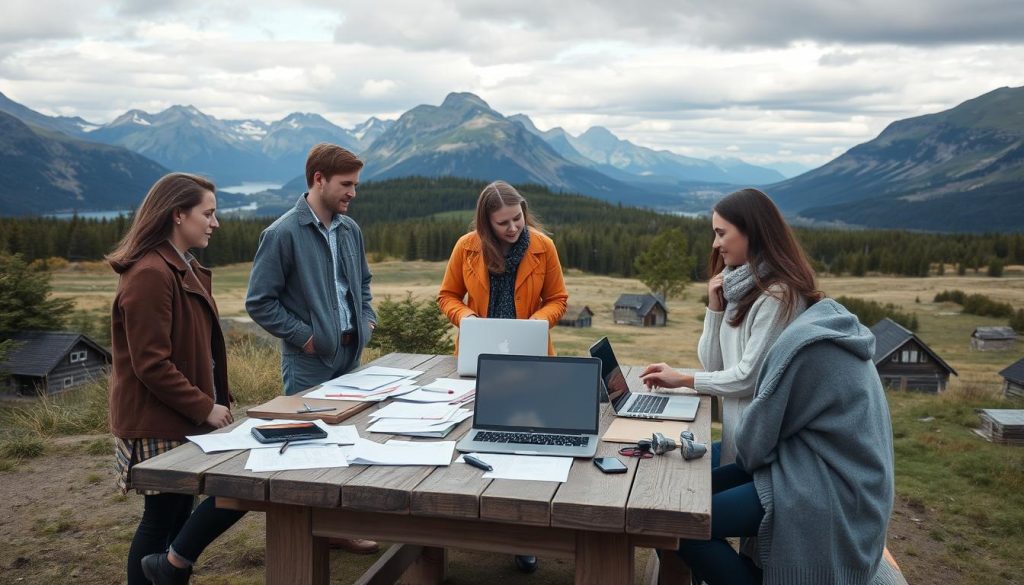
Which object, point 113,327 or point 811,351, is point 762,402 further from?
point 113,327

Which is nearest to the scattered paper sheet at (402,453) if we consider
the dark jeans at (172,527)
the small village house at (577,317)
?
the dark jeans at (172,527)

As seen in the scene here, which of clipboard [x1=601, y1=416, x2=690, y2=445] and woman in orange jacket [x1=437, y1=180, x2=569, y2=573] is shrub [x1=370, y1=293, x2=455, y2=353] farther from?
clipboard [x1=601, y1=416, x2=690, y2=445]

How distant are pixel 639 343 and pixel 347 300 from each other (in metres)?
41.4

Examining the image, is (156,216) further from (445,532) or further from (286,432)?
(445,532)

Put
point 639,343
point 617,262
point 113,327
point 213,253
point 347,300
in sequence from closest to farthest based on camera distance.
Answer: point 113,327 → point 347,300 → point 639,343 → point 213,253 → point 617,262

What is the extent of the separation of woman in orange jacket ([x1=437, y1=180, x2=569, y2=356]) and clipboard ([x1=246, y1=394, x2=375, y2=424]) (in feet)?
4.12

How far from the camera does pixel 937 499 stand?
645cm

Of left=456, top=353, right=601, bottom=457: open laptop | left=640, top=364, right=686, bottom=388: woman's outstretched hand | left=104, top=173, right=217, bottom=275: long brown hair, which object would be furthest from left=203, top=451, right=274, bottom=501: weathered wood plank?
left=640, top=364, right=686, bottom=388: woman's outstretched hand

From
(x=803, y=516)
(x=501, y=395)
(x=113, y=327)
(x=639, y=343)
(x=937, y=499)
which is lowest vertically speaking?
(x=639, y=343)

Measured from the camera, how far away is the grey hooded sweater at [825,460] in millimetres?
2861

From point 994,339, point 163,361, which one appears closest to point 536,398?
point 163,361

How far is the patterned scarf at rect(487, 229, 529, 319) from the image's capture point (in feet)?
17.1

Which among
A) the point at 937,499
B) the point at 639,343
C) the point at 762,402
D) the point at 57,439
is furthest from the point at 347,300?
the point at 639,343

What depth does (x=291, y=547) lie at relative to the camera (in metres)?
3.07
